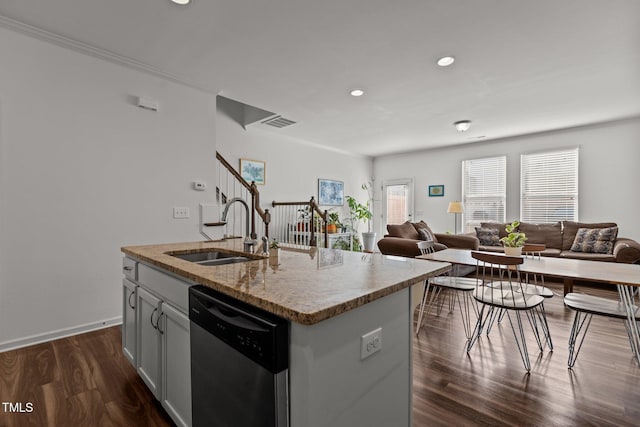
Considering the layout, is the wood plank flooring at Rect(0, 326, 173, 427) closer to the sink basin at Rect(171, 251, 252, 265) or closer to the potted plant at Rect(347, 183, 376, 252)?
the sink basin at Rect(171, 251, 252, 265)

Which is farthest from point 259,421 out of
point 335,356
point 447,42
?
point 447,42

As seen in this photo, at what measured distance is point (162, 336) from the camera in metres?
1.57

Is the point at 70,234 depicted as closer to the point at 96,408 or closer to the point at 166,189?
the point at 166,189

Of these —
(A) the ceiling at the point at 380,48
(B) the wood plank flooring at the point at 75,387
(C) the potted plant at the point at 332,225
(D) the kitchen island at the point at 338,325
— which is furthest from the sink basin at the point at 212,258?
(C) the potted plant at the point at 332,225

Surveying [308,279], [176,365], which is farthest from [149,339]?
[308,279]

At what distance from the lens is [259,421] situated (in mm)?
964

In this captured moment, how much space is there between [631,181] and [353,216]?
16.8ft

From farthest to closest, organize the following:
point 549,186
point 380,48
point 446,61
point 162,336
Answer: point 549,186
point 446,61
point 380,48
point 162,336

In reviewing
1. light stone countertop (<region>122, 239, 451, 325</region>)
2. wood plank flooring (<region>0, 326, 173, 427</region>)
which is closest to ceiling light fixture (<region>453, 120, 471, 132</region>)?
light stone countertop (<region>122, 239, 451, 325</region>)

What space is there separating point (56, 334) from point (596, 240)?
6903mm

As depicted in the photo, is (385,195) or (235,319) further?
(385,195)

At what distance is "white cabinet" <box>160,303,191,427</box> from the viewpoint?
138 centimetres

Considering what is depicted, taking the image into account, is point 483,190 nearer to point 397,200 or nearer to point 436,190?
point 436,190

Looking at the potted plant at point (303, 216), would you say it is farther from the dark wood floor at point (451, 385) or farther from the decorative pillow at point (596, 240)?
the decorative pillow at point (596, 240)
